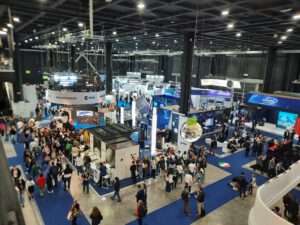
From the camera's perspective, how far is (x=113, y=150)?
934 cm

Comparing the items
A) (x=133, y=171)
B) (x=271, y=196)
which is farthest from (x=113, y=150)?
(x=271, y=196)

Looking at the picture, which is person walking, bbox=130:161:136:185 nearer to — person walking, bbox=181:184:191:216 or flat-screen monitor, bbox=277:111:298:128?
person walking, bbox=181:184:191:216

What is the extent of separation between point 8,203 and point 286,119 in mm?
21617

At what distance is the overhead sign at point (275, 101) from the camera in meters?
13.9

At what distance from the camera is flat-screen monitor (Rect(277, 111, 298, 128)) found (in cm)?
1836

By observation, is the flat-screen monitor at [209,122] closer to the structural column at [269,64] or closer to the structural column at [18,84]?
the structural column at [269,64]

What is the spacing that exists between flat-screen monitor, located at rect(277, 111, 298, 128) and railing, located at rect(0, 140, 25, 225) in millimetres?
21118

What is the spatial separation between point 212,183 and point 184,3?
7.16 metres

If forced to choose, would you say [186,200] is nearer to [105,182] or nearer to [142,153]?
[105,182]

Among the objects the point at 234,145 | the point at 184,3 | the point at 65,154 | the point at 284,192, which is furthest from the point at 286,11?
the point at 65,154

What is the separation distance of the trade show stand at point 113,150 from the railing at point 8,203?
7803 millimetres

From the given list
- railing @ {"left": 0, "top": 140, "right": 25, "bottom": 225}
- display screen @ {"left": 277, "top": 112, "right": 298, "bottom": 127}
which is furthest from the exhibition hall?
display screen @ {"left": 277, "top": 112, "right": 298, "bottom": 127}

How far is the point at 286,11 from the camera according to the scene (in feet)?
24.5

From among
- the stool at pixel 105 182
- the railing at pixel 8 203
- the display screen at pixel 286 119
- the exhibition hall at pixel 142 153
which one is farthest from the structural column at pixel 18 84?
the display screen at pixel 286 119
